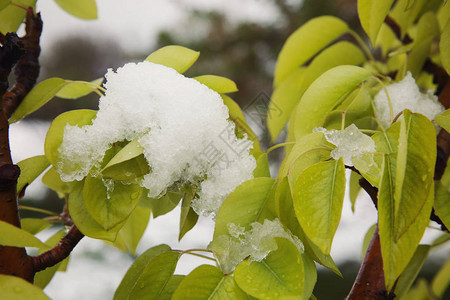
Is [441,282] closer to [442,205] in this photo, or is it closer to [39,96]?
[442,205]

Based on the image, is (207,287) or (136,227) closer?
(207,287)

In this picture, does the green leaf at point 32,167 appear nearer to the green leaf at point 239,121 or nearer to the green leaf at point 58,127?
the green leaf at point 58,127

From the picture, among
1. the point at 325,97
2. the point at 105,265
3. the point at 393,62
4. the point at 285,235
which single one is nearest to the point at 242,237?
the point at 285,235

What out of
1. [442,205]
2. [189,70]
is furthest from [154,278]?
[189,70]

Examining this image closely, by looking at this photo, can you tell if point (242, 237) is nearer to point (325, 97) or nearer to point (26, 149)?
point (325, 97)

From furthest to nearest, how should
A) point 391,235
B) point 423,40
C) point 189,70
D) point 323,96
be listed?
point 189,70 → point 423,40 → point 323,96 → point 391,235

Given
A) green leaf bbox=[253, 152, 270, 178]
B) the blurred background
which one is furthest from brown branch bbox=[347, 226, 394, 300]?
the blurred background
